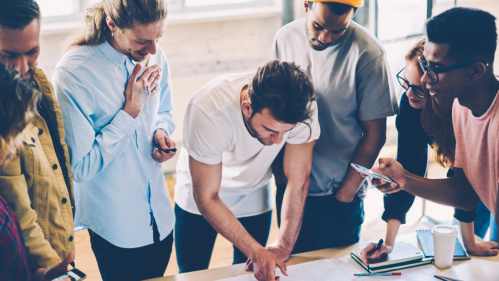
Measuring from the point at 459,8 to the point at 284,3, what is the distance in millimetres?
2860

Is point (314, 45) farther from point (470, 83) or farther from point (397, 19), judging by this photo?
point (397, 19)

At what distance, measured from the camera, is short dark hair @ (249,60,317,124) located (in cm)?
145

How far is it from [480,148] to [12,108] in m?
1.31

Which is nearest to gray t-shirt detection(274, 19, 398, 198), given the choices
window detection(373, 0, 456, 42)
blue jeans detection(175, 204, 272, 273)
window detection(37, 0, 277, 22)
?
blue jeans detection(175, 204, 272, 273)

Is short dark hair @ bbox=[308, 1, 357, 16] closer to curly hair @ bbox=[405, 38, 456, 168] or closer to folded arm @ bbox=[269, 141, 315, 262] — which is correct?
curly hair @ bbox=[405, 38, 456, 168]

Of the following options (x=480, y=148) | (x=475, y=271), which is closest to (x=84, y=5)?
(x=480, y=148)

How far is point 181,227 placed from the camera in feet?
6.35

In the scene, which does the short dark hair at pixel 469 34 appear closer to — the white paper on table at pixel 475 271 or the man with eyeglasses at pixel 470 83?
the man with eyeglasses at pixel 470 83

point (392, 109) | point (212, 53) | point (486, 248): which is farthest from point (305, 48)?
point (212, 53)

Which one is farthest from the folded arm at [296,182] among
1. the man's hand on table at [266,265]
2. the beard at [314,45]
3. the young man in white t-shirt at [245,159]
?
the beard at [314,45]

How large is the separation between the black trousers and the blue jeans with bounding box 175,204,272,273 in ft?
0.45

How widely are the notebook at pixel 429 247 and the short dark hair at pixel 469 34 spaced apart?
0.63 meters

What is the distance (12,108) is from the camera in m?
1.10

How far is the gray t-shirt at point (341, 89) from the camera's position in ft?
6.01
